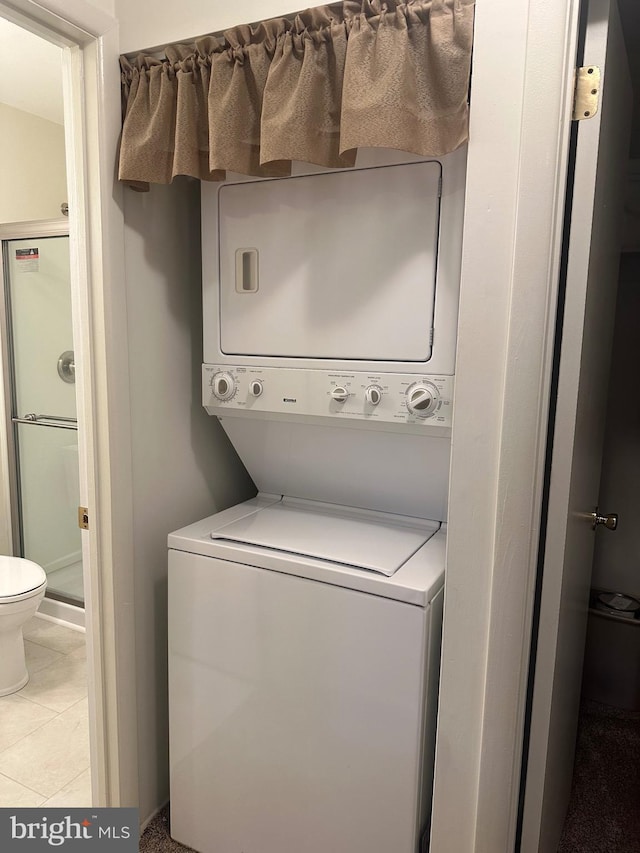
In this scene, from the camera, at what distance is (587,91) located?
1.03m

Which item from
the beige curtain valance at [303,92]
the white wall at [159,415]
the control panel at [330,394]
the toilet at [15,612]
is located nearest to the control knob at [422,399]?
the control panel at [330,394]

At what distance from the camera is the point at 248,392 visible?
1568 millimetres

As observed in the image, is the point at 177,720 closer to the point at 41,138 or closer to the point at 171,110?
the point at 171,110

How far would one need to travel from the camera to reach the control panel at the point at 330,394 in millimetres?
1328

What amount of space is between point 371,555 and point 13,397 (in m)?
2.37

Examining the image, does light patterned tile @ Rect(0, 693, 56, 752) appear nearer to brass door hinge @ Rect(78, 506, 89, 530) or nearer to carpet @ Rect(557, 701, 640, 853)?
brass door hinge @ Rect(78, 506, 89, 530)

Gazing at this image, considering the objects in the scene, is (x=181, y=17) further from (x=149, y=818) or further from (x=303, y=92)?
(x=149, y=818)

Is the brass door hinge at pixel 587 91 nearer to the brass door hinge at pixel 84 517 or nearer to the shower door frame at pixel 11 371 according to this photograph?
the brass door hinge at pixel 84 517

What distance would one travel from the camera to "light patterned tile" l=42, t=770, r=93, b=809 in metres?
1.84

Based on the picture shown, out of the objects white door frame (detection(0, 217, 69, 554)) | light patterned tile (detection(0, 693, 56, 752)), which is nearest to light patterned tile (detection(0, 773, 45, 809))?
light patterned tile (detection(0, 693, 56, 752))

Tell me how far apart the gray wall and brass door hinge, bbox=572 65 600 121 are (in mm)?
1372

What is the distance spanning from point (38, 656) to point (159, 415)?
1.70 metres

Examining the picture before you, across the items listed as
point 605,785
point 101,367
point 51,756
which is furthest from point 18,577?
point 605,785

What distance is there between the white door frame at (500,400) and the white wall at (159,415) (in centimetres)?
87
